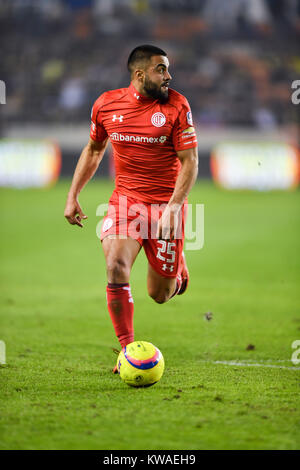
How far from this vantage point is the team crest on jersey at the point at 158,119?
191 inches

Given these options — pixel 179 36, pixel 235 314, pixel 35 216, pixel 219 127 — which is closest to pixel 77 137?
pixel 219 127

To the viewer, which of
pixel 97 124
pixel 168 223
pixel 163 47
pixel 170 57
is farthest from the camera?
pixel 163 47

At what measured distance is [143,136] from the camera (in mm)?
4957

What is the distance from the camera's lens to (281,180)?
72.7ft

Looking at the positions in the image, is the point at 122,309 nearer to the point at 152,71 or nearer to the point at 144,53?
the point at 152,71

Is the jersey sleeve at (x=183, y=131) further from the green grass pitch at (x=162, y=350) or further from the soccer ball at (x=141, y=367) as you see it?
the green grass pitch at (x=162, y=350)

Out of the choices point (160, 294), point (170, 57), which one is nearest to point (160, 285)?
point (160, 294)

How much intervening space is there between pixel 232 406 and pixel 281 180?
1884cm

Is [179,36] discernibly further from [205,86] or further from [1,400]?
[1,400]

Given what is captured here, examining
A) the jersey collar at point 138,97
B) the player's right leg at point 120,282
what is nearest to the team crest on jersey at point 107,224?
the player's right leg at point 120,282

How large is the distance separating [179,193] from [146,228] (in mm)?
479

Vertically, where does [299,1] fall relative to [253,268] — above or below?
above

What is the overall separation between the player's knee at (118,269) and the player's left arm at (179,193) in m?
0.33

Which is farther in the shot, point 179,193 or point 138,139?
point 138,139
